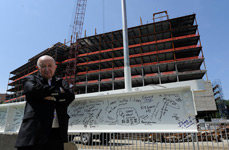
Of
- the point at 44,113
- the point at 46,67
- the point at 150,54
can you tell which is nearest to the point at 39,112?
the point at 44,113

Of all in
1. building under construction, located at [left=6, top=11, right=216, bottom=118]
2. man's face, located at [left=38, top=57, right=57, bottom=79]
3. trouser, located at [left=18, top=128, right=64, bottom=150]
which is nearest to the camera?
trouser, located at [left=18, top=128, right=64, bottom=150]

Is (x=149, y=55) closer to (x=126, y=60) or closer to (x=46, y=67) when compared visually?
(x=126, y=60)

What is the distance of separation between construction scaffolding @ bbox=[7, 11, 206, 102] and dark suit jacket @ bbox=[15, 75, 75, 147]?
30.5 metres

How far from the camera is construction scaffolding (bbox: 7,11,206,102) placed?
31.2 meters

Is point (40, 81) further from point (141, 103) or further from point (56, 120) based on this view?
point (141, 103)

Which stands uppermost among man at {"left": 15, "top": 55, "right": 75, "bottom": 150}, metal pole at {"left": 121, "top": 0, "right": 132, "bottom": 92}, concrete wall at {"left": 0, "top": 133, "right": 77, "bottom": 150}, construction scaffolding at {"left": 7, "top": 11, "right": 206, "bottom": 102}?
Result: construction scaffolding at {"left": 7, "top": 11, "right": 206, "bottom": 102}

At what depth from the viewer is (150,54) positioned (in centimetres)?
3253

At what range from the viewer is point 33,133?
1.39 metres

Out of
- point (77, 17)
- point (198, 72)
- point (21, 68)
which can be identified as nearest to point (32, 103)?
point (198, 72)

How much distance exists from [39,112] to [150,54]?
32.7 m

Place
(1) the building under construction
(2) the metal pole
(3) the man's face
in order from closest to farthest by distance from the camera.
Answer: (3) the man's face
(2) the metal pole
(1) the building under construction

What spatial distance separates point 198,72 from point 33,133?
3282cm
